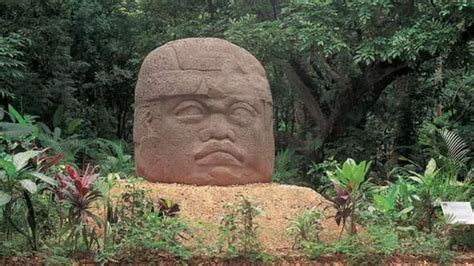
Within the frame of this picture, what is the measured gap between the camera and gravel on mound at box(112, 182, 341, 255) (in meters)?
5.51

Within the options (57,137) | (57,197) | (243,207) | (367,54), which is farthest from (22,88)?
(243,207)

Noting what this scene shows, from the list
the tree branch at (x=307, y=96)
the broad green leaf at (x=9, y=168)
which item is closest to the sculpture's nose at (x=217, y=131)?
the broad green leaf at (x=9, y=168)

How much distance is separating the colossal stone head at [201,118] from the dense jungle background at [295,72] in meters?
1.17

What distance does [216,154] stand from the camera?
703 centimetres

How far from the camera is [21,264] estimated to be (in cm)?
438

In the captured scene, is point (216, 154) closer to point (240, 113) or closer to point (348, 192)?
point (240, 113)

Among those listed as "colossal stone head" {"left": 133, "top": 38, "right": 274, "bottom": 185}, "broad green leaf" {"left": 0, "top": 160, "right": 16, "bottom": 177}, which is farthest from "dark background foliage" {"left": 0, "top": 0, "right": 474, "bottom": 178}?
"broad green leaf" {"left": 0, "top": 160, "right": 16, "bottom": 177}

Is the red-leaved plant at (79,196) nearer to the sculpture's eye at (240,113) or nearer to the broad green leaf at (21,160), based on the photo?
the broad green leaf at (21,160)

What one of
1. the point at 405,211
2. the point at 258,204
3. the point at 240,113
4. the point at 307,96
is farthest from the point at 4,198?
the point at 307,96

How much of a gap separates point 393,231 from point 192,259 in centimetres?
194

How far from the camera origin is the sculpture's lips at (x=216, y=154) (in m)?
7.01

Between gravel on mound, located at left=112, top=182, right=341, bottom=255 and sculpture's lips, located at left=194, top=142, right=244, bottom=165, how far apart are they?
319 millimetres

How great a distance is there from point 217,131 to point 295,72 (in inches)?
239

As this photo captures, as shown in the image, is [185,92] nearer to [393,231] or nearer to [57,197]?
[57,197]
